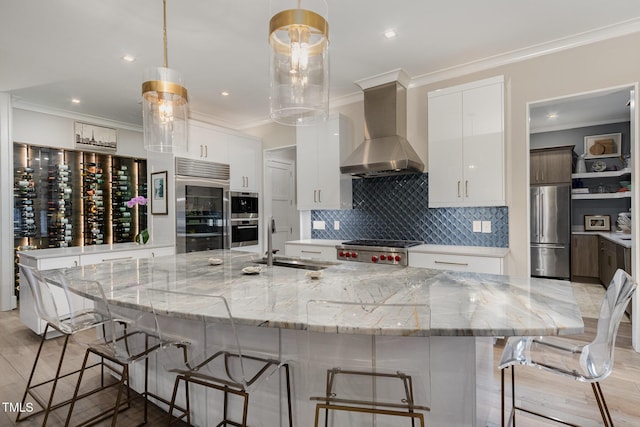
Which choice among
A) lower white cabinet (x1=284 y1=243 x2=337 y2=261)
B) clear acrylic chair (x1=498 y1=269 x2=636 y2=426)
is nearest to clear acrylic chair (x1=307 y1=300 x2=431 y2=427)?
clear acrylic chair (x1=498 y1=269 x2=636 y2=426)

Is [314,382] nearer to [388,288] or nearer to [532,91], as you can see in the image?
[388,288]

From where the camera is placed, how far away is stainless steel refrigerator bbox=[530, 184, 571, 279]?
5.56 meters

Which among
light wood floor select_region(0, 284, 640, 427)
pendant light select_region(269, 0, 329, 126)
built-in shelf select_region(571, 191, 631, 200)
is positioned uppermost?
pendant light select_region(269, 0, 329, 126)

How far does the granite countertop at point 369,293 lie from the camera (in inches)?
45.8

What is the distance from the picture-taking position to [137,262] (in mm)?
2625

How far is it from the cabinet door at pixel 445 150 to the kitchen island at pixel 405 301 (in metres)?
1.66

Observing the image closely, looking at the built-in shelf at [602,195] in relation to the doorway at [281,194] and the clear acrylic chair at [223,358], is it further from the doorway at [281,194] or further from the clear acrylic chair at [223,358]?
the clear acrylic chair at [223,358]

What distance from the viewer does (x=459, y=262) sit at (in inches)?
124

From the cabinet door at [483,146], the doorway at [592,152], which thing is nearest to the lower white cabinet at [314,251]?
the cabinet door at [483,146]

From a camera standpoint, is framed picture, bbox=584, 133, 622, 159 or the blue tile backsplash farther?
framed picture, bbox=584, 133, 622, 159

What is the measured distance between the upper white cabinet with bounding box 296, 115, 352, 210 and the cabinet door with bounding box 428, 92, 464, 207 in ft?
3.60

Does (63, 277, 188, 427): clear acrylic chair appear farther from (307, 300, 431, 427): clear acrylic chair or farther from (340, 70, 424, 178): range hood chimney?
(340, 70, 424, 178): range hood chimney

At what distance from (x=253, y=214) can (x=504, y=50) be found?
386 cm

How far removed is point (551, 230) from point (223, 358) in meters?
6.01
